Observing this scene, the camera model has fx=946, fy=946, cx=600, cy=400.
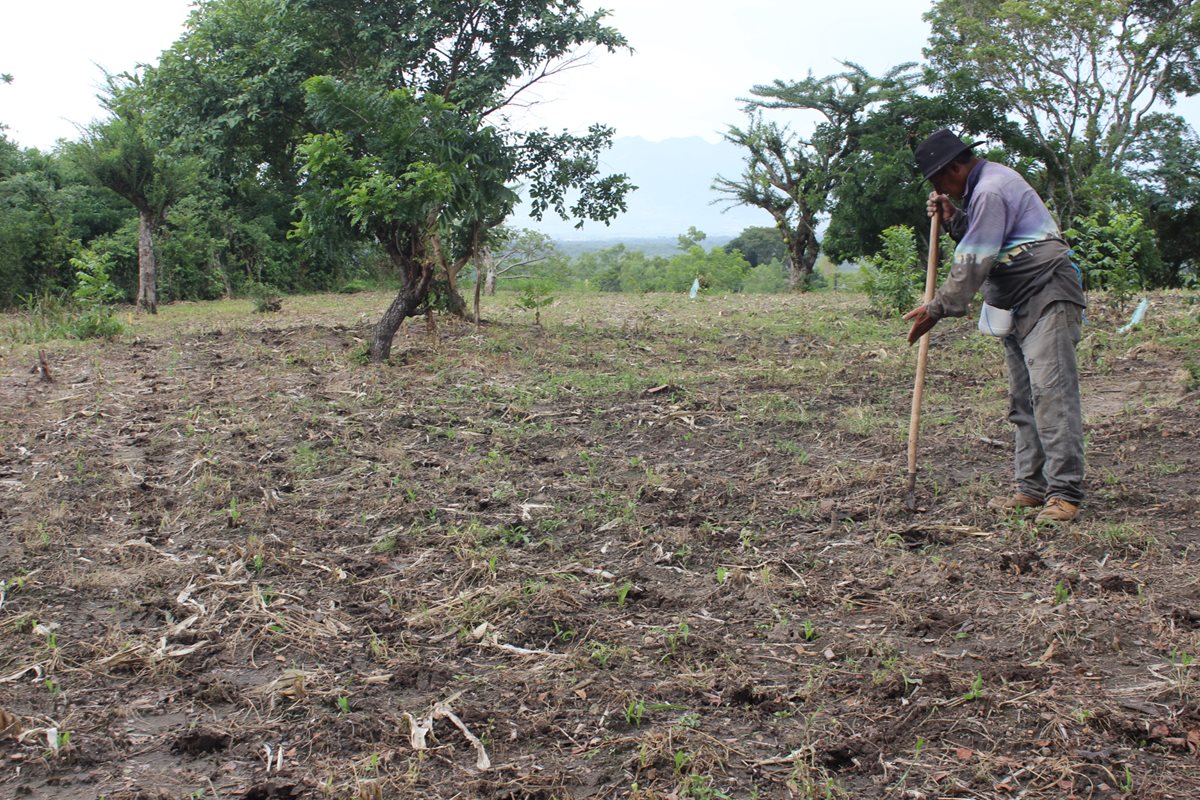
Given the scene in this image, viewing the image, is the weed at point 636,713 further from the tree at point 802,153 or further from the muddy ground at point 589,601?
the tree at point 802,153

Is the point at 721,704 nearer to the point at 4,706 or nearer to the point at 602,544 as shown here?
the point at 602,544

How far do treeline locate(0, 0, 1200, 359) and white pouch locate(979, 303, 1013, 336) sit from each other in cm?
112

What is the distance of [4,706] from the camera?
3006mm

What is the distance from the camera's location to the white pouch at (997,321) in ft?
15.2

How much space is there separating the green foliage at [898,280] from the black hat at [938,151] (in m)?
8.37

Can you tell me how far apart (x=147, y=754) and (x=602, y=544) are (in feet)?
7.22

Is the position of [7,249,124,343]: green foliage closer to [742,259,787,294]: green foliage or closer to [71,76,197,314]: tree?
[71,76,197,314]: tree

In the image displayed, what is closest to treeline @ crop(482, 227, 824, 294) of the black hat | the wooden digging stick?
the wooden digging stick

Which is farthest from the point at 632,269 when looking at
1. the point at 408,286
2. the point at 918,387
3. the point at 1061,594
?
the point at 1061,594

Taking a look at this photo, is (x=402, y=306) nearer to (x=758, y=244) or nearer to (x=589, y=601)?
(x=589, y=601)

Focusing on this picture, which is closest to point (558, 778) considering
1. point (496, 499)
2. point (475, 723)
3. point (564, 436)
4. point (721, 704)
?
point (475, 723)

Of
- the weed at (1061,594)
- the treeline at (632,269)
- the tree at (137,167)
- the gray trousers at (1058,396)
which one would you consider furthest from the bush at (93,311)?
the weed at (1061,594)

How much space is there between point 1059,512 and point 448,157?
7.74 meters

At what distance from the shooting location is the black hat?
14.8ft
